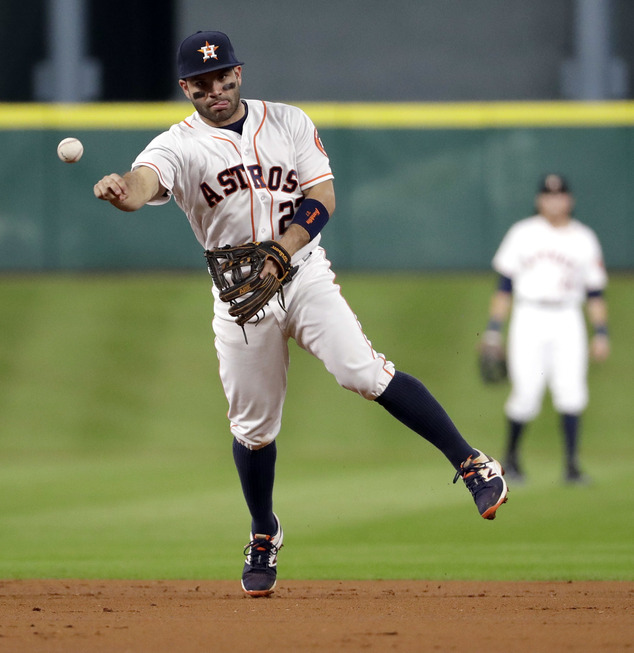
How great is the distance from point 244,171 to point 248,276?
1.25 feet

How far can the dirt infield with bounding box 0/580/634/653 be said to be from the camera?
378 centimetres

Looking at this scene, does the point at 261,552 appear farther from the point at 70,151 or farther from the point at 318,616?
the point at 70,151

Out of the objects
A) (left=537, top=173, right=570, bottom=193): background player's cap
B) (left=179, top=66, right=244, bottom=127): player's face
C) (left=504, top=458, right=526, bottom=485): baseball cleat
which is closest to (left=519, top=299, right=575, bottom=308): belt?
(left=537, top=173, right=570, bottom=193): background player's cap

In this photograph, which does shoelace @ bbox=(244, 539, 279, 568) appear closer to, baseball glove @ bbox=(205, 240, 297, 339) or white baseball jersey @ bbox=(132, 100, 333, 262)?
baseball glove @ bbox=(205, 240, 297, 339)

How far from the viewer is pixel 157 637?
3.89 metres

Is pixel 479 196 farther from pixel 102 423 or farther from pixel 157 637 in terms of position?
pixel 157 637

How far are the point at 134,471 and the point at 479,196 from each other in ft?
16.0

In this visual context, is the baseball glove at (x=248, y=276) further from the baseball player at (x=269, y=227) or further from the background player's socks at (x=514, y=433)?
the background player's socks at (x=514, y=433)

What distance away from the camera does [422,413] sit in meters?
4.51

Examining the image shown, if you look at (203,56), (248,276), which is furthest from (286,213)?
(203,56)

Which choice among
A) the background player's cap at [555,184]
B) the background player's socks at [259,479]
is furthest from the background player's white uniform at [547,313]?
the background player's socks at [259,479]

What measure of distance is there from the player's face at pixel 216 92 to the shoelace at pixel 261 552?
1589 mm

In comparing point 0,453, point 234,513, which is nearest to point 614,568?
point 234,513

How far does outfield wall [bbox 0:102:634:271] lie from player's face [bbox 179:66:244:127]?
7.38 meters
